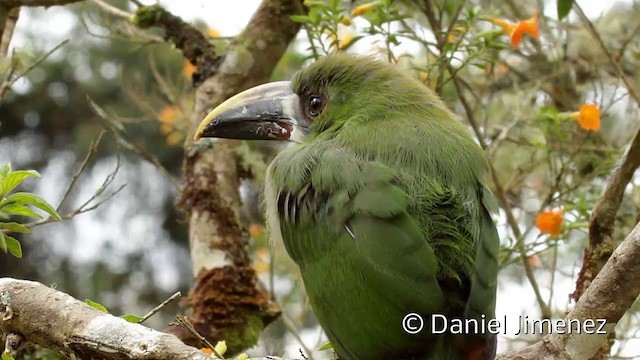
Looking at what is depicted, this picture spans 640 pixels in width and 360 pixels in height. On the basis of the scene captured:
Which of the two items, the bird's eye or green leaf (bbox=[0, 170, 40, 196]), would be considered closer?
green leaf (bbox=[0, 170, 40, 196])

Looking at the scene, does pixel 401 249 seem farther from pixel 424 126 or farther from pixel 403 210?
pixel 424 126

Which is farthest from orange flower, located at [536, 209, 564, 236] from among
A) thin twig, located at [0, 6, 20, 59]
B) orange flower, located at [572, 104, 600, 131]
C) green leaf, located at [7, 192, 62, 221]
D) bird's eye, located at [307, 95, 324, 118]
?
thin twig, located at [0, 6, 20, 59]

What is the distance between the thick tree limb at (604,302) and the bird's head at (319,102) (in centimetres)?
87

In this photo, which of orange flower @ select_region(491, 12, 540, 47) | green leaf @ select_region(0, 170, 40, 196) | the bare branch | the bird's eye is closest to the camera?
green leaf @ select_region(0, 170, 40, 196)

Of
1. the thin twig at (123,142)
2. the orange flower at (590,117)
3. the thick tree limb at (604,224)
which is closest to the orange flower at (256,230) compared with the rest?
the thin twig at (123,142)

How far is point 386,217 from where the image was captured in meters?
2.21

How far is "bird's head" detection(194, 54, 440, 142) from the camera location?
272 centimetres

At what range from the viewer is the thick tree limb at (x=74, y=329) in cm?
185

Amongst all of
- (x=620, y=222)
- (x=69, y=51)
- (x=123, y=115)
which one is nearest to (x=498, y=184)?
(x=620, y=222)

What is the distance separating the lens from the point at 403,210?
222cm

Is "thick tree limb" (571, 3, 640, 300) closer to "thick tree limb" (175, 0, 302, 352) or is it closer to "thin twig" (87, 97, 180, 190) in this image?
"thick tree limb" (175, 0, 302, 352)

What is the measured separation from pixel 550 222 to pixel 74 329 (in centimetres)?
189

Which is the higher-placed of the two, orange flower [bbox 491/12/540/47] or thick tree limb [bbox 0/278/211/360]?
orange flower [bbox 491/12/540/47]

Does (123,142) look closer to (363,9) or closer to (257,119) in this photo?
(257,119)
